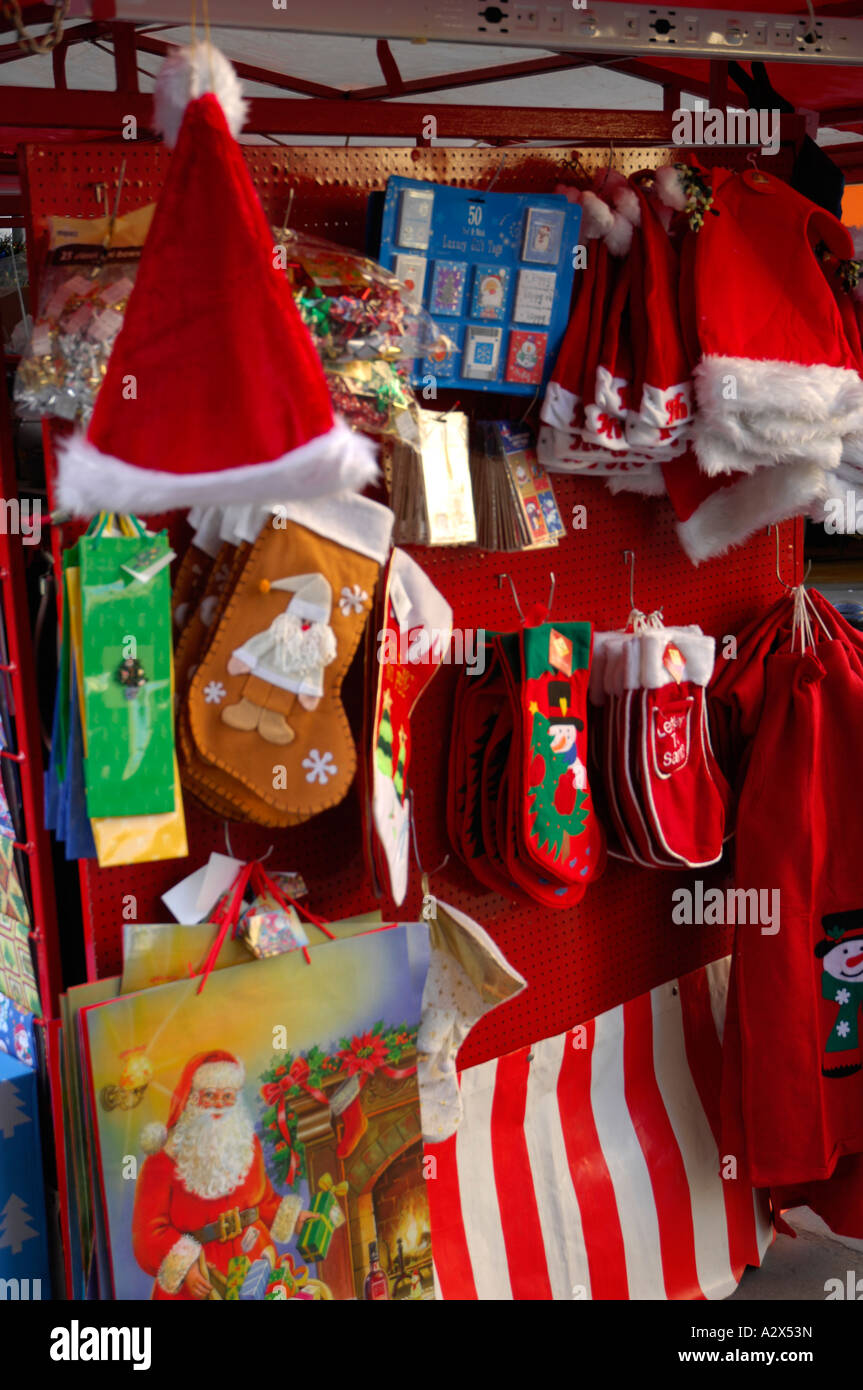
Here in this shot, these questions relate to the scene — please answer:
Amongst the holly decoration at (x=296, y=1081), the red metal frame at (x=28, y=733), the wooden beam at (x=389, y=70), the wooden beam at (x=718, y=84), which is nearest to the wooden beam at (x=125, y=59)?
the red metal frame at (x=28, y=733)

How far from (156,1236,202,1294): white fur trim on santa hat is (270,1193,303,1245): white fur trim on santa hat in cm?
17

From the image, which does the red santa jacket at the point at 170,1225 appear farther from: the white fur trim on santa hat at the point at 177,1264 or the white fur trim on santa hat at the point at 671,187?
the white fur trim on santa hat at the point at 671,187

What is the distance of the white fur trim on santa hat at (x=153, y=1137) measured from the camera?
2.04m

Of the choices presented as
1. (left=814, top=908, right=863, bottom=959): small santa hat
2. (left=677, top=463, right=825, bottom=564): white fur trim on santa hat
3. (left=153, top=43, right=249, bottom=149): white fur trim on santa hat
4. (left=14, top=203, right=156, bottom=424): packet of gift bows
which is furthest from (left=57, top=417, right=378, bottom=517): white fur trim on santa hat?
(left=814, top=908, right=863, bottom=959): small santa hat

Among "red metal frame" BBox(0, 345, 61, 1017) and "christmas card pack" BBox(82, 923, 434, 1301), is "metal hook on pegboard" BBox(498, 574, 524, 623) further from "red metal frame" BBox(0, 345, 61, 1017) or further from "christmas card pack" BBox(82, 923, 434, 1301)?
"red metal frame" BBox(0, 345, 61, 1017)

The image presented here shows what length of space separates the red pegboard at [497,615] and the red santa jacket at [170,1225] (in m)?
0.36

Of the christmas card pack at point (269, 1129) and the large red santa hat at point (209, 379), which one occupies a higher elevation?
the large red santa hat at point (209, 379)

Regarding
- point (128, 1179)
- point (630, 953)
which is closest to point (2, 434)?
point (128, 1179)

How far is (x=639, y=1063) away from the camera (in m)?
3.10

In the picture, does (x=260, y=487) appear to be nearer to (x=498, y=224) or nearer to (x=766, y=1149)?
(x=498, y=224)

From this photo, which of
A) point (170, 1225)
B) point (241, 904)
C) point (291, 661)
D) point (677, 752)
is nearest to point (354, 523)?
point (291, 661)

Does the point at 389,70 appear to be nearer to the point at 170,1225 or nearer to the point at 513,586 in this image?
the point at 513,586

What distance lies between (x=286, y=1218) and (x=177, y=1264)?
229 millimetres
